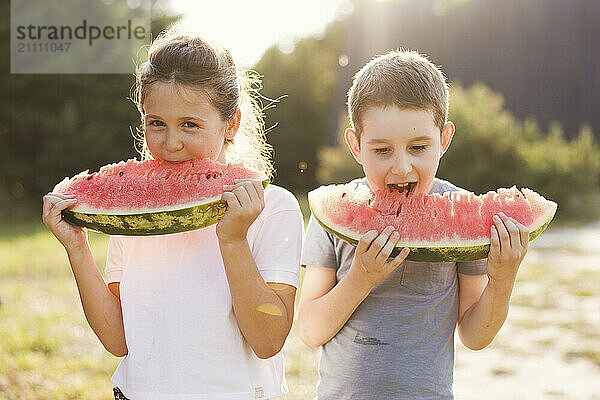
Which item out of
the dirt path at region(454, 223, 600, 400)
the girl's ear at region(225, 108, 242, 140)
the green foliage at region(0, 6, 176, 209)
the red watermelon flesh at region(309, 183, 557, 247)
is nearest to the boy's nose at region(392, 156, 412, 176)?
the red watermelon flesh at region(309, 183, 557, 247)

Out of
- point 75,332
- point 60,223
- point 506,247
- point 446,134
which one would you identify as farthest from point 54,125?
point 506,247

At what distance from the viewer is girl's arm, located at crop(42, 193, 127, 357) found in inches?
81.6

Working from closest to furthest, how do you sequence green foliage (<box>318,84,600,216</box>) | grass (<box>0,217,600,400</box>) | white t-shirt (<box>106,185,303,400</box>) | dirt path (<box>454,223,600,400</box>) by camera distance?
white t-shirt (<box>106,185,303,400</box>), grass (<box>0,217,600,400</box>), dirt path (<box>454,223,600,400</box>), green foliage (<box>318,84,600,216</box>)

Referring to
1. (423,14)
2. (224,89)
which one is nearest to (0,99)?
(423,14)

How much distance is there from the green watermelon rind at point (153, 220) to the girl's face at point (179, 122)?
0.18 meters

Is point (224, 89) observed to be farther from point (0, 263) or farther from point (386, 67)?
point (0, 263)

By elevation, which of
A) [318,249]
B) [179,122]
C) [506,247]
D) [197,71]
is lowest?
[506,247]

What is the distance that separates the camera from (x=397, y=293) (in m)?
2.23

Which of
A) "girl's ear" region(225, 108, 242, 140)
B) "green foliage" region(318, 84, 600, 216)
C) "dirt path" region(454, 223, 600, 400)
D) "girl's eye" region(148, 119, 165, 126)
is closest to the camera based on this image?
"girl's eye" region(148, 119, 165, 126)

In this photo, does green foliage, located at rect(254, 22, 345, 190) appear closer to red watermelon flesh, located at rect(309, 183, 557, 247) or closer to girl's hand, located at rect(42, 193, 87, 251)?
red watermelon flesh, located at rect(309, 183, 557, 247)

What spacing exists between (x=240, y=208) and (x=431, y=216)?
0.70 meters

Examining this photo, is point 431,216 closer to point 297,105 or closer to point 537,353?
point 537,353

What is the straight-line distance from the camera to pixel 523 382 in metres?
5.17

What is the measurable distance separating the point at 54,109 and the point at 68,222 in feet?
63.1
